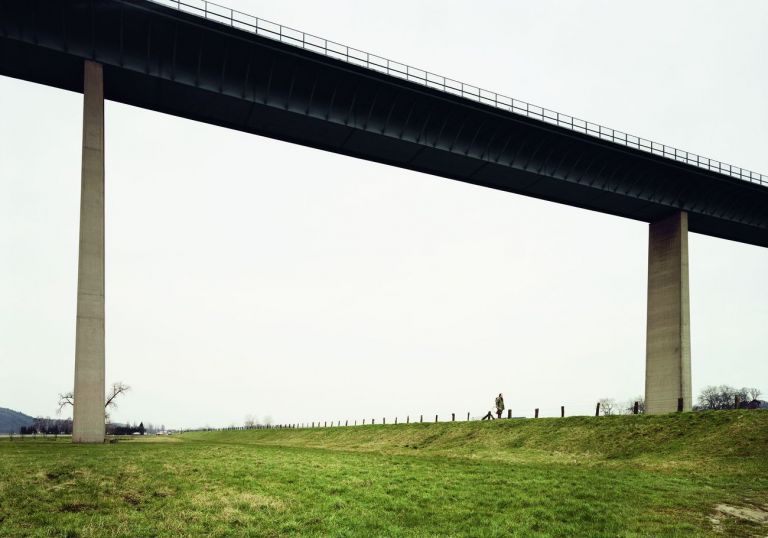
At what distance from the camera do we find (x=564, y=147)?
174 feet

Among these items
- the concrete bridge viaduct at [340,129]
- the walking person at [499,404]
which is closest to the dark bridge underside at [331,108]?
the concrete bridge viaduct at [340,129]

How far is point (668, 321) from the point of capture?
56.8m

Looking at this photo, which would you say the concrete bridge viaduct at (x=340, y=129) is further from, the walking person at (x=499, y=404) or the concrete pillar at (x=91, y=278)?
the walking person at (x=499, y=404)

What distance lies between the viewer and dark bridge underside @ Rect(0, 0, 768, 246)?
3872 cm

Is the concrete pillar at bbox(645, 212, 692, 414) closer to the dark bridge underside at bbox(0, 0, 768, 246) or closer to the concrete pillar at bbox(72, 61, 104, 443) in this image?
the dark bridge underside at bbox(0, 0, 768, 246)

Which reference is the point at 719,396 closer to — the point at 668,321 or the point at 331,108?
the point at 668,321

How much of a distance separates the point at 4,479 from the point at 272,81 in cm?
3235

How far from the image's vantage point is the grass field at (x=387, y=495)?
49.0 feet

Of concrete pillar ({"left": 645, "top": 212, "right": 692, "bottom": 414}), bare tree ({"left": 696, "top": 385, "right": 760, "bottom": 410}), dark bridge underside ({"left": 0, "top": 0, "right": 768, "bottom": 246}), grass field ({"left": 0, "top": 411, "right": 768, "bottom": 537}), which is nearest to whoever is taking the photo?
grass field ({"left": 0, "top": 411, "right": 768, "bottom": 537})

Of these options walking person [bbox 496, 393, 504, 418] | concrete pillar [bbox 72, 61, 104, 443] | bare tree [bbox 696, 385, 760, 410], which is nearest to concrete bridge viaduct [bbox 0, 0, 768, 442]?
concrete pillar [bbox 72, 61, 104, 443]

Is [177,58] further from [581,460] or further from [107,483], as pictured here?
[581,460]

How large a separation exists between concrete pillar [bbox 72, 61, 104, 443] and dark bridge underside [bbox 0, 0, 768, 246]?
9.86 feet

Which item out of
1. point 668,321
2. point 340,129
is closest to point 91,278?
point 340,129

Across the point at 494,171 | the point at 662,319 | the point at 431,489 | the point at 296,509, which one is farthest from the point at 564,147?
the point at 296,509
